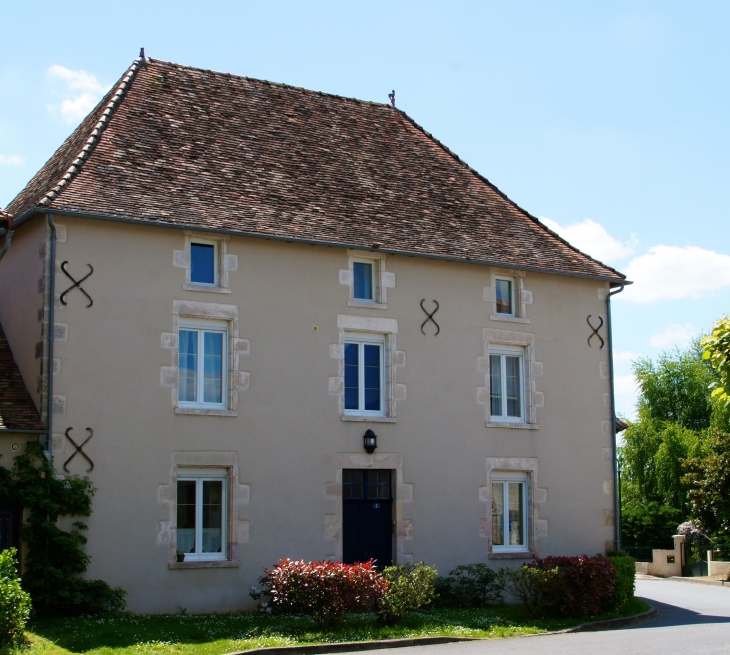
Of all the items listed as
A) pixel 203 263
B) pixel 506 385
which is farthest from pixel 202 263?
pixel 506 385

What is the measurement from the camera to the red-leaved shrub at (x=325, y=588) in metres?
14.3

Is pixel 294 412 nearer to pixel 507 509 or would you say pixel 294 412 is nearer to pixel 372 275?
pixel 372 275

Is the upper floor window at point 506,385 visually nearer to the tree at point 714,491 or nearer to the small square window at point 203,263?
the small square window at point 203,263

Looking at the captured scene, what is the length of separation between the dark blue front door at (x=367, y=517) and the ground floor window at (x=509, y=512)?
7.51ft

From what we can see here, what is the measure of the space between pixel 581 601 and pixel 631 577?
210 cm

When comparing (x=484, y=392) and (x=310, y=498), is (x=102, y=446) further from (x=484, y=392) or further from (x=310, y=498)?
(x=484, y=392)

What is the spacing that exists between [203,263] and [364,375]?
11.6 ft

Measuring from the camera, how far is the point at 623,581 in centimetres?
1794

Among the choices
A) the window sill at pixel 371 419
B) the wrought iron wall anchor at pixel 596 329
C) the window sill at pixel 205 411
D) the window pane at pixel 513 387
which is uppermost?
the wrought iron wall anchor at pixel 596 329

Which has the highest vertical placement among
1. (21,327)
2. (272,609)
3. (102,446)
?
(21,327)

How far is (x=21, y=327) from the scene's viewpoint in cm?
1680

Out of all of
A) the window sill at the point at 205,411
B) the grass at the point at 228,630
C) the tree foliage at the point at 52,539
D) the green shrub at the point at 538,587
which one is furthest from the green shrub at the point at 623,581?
the tree foliage at the point at 52,539

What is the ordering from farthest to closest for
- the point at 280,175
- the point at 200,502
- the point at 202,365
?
the point at 280,175, the point at 202,365, the point at 200,502

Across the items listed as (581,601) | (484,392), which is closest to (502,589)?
(581,601)
